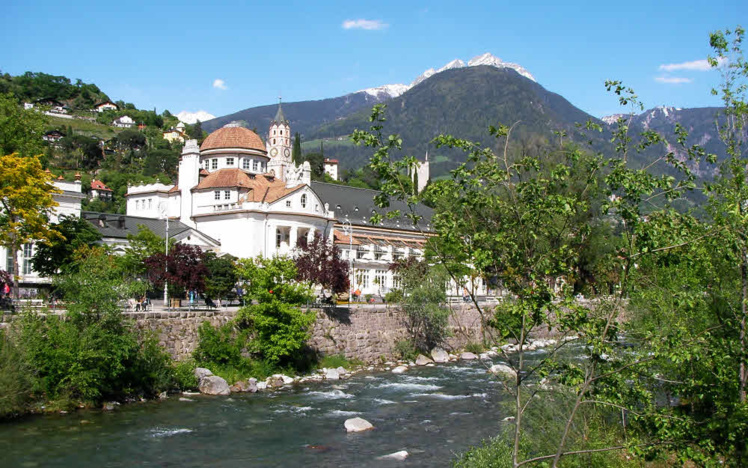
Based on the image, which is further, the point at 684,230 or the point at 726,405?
the point at 726,405

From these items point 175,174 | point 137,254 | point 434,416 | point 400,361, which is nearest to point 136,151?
point 175,174

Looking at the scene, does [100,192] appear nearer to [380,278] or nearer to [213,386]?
[380,278]

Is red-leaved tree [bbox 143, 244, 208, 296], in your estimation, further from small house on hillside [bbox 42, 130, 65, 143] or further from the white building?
small house on hillside [bbox 42, 130, 65, 143]

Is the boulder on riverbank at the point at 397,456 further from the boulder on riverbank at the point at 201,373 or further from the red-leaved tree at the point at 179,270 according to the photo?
the red-leaved tree at the point at 179,270

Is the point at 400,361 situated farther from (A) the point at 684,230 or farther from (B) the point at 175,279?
(A) the point at 684,230

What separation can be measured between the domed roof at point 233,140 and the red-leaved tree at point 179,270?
31304 mm

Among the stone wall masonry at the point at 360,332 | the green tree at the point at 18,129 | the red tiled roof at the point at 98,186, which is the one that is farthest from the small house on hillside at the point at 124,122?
the stone wall masonry at the point at 360,332

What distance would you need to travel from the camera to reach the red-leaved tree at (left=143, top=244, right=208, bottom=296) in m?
39.1

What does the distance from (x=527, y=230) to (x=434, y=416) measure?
731 inches

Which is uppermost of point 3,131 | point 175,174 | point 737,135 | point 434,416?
point 175,174

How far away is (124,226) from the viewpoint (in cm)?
5372

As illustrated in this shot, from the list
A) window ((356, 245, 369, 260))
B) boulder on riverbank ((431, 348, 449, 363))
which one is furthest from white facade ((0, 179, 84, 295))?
window ((356, 245, 369, 260))

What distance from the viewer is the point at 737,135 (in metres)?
13.4

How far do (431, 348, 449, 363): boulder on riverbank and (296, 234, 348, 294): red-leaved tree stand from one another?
7293 millimetres
